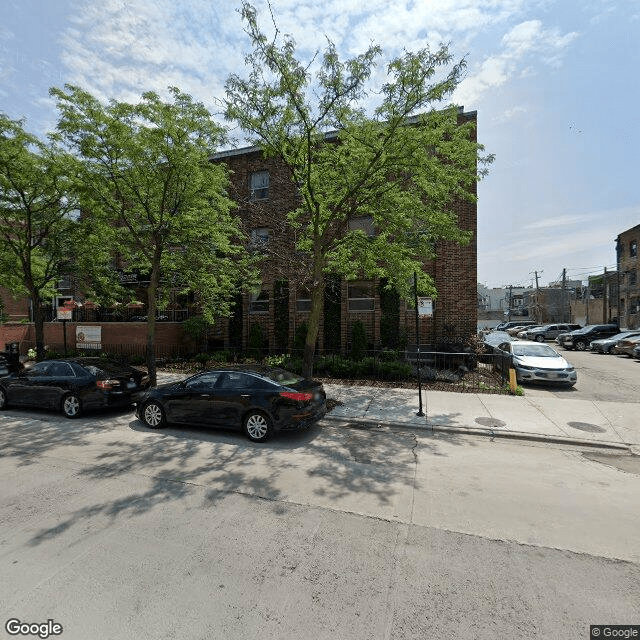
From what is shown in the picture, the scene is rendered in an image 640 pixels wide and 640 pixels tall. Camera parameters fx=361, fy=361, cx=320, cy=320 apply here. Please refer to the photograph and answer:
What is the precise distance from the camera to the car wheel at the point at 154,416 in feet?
25.6

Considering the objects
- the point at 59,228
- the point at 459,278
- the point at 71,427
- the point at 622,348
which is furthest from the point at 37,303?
the point at 622,348

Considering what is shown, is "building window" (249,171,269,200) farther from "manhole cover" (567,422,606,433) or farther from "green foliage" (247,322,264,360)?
"manhole cover" (567,422,606,433)

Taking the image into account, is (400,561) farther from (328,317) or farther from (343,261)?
(328,317)

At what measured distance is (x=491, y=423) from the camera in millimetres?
8195

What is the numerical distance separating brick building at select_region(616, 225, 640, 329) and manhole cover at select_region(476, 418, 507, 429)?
38476mm

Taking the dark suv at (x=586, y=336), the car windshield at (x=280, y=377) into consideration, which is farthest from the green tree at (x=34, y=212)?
the dark suv at (x=586, y=336)

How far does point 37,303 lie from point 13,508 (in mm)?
13288

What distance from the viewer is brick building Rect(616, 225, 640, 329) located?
3656 centimetres

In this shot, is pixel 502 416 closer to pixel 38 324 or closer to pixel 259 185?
pixel 259 185

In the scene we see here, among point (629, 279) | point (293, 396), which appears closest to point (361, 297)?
point (293, 396)

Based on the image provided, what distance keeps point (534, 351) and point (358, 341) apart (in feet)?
23.1

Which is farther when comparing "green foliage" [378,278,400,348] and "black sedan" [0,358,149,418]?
"green foliage" [378,278,400,348]

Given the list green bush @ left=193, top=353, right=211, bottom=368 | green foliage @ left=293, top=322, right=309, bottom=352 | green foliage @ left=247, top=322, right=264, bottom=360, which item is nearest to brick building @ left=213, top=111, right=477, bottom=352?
green foliage @ left=293, top=322, right=309, bottom=352

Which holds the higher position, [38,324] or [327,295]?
[327,295]
